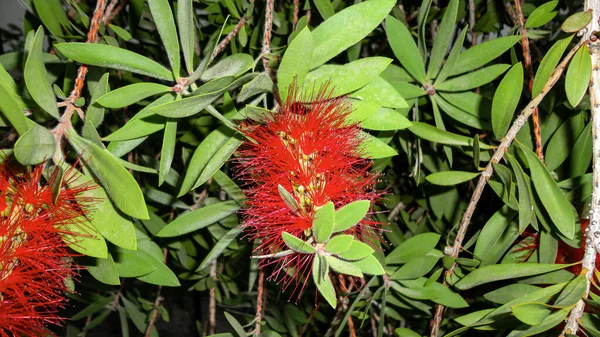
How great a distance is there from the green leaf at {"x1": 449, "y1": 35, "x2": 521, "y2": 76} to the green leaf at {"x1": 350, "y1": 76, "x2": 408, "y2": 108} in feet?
0.55

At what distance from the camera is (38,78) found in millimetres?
431

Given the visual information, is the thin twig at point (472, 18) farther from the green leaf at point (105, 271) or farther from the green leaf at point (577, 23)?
the green leaf at point (105, 271)

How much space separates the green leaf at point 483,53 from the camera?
0.60 meters

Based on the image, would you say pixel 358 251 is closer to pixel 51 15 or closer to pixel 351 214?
pixel 351 214

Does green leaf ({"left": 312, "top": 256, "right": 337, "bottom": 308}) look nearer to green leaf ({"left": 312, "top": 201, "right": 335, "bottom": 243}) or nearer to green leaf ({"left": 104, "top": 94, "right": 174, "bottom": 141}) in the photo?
green leaf ({"left": 312, "top": 201, "right": 335, "bottom": 243})

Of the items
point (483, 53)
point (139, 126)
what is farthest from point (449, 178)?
point (139, 126)

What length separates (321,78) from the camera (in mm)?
487

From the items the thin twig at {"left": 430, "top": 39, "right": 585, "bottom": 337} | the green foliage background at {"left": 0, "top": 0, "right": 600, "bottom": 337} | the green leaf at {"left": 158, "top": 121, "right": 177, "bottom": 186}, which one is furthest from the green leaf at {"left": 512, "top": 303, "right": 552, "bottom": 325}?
the green leaf at {"left": 158, "top": 121, "right": 177, "bottom": 186}

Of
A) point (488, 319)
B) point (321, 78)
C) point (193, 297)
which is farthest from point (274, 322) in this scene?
point (193, 297)

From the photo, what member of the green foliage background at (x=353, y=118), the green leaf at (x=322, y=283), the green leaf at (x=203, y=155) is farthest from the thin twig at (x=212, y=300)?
the green leaf at (x=322, y=283)

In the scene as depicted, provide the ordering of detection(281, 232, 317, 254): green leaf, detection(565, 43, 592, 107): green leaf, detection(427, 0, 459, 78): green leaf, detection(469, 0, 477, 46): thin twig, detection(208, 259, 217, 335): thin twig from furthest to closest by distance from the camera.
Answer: detection(208, 259, 217, 335): thin twig → detection(469, 0, 477, 46): thin twig → detection(427, 0, 459, 78): green leaf → detection(565, 43, 592, 107): green leaf → detection(281, 232, 317, 254): green leaf

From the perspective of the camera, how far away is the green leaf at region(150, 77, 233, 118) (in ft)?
Answer: 1.31

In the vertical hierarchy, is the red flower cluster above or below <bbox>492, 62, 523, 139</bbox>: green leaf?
below

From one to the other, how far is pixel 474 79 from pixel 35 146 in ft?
1.62
